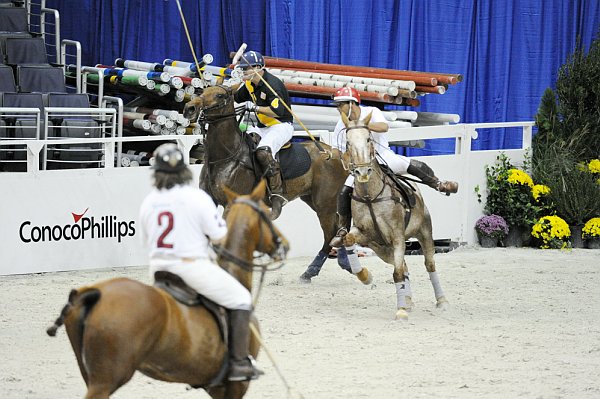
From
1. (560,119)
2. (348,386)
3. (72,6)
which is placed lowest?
(348,386)

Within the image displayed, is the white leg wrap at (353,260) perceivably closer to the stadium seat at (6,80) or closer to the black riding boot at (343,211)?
the black riding boot at (343,211)

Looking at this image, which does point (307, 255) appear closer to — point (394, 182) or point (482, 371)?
point (394, 182)

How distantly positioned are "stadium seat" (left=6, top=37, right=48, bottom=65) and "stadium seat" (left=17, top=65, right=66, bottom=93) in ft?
1.84

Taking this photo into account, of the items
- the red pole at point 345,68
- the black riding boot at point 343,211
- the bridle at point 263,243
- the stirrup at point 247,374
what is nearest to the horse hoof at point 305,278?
the black riding boot at point 343,211

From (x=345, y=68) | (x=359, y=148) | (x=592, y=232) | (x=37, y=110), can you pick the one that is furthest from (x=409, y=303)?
(x=345, y=68)

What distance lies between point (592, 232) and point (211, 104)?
654 cm

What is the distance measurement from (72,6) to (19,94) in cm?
378

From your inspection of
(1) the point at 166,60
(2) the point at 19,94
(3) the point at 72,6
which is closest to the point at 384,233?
(2) the point at 19,94

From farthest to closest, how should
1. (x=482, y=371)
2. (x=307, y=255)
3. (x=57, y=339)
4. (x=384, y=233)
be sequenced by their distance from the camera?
(x=307, y=255), (x=384, y=233), (x=57, y=339), (x=482, y=371)

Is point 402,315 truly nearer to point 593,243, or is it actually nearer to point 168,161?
point 168,161

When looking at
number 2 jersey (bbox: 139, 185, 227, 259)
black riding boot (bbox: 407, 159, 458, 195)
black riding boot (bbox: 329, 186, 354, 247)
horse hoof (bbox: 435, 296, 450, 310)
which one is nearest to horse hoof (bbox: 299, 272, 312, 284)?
black riding boot (bbox: 329, 186, 354, 247)

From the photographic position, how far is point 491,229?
1517 centimetres

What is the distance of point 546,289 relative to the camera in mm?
12203

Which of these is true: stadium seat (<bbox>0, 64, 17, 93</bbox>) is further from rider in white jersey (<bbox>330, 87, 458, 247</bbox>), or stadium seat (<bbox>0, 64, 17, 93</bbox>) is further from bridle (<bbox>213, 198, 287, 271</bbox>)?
bridle (<bbox>213, 198, 287, 271</bbox>)
